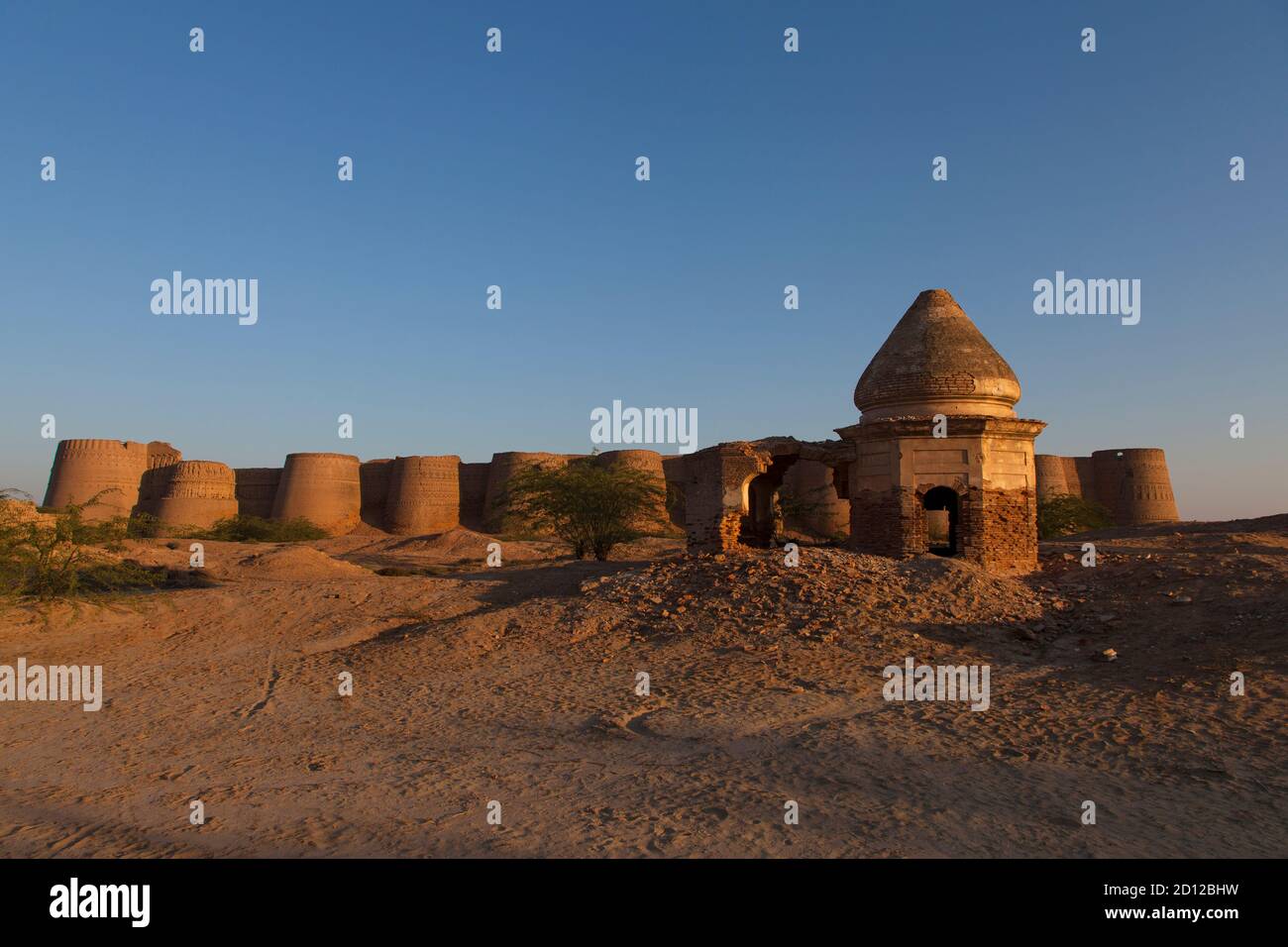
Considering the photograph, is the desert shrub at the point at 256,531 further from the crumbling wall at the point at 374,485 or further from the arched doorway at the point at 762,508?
the arched doorway at the point at 762,508

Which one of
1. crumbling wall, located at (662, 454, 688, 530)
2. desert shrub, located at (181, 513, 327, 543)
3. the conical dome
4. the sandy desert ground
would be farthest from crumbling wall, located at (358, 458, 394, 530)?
the conical dome

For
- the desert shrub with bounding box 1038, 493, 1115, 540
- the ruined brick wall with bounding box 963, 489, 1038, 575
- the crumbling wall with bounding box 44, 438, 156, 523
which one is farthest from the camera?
the crumbling wall with bounding box 44, 438, 156, 523

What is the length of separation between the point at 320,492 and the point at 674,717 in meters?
30.5

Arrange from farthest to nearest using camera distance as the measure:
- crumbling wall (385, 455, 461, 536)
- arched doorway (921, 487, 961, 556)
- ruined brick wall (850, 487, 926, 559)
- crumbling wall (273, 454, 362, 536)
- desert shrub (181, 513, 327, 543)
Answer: crumbling wall (385, 455, 461, 536) → crumbling wall (273, 454, 362, 536) → desert shrub (181, 513, 327, 543) → arched doorway (921, 487, 961, 556) → ruined brick wall (850, 487, 926, 559)

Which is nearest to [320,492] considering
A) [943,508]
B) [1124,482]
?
[943,508]

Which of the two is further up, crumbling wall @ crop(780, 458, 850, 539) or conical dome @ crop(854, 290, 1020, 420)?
conical dome @ crop(854, 290, 1020, 420)

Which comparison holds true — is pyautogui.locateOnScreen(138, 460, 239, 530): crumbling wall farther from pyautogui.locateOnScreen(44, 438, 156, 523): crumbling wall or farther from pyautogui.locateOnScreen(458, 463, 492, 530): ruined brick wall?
pyautogui.locateOnScreen(458, 463, 492, 530): ruined brick wall

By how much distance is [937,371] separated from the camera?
1309cm

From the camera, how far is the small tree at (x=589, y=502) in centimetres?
1861

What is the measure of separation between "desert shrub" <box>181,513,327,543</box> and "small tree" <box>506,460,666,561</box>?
50.1ft

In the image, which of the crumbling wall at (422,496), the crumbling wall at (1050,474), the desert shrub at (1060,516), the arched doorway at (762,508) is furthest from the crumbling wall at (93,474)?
the crumbling wall at (1050,474)

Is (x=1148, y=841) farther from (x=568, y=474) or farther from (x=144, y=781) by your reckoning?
(x=568, y=474)

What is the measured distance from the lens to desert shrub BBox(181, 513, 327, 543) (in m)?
30.1
